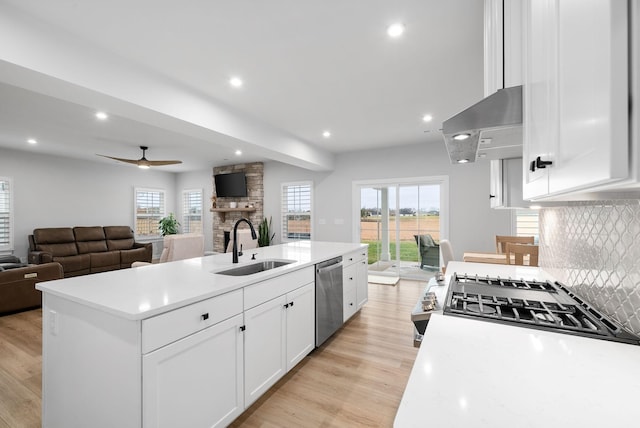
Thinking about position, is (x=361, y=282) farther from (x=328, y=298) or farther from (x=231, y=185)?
(x=231, y=185)

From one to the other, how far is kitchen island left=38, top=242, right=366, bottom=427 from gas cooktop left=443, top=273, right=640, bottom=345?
1180 mm

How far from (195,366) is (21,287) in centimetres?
402

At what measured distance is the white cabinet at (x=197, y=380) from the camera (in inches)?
50.1

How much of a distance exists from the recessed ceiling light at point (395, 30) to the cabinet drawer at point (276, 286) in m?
1.96

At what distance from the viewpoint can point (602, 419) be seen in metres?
0.56

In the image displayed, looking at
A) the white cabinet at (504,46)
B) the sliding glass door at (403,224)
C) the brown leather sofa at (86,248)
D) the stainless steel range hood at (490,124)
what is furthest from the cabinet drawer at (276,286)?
the brown leather sofa at (86,248)

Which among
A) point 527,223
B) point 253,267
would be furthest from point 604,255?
point 527,223

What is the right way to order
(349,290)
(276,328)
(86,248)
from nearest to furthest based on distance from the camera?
(276,328), (349,290), (86,248)

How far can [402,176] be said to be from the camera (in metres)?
5.59

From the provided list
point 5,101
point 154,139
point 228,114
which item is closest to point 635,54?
point 228,114

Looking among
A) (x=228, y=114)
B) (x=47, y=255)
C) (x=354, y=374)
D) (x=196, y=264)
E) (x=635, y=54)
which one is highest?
(x=228, y=114)

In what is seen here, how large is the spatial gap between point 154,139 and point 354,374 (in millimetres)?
4804

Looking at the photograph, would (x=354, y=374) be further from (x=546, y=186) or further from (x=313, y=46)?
(x=313, y=46)

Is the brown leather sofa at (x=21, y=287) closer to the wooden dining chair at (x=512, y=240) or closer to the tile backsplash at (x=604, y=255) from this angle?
the tile backsplash at (x=604, y=255)
